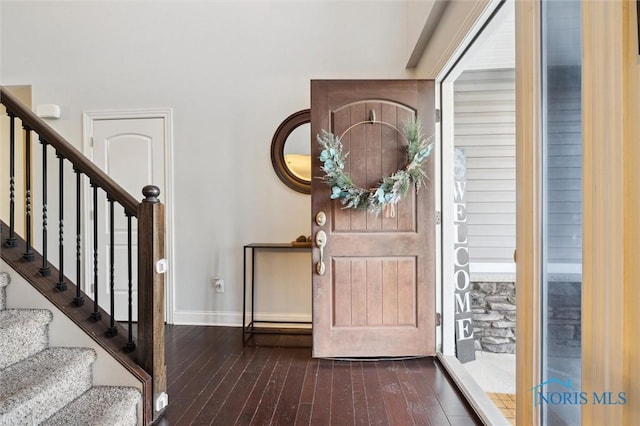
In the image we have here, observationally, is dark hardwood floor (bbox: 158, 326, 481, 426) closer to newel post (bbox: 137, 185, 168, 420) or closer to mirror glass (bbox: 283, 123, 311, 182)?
newel post (bbox: 137, 185, 168, 420)

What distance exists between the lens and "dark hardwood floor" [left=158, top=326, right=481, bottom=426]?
1.78 metres

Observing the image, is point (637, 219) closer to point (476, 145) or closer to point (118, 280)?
point (476, 145)

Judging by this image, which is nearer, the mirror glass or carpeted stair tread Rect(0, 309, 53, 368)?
carpeted stair tread Rect(0, 309, 53, 368)

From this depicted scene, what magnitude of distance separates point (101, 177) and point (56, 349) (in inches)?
36.2

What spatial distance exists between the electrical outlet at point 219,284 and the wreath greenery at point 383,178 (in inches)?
63.3

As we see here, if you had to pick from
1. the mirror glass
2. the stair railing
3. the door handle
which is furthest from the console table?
the stair railing

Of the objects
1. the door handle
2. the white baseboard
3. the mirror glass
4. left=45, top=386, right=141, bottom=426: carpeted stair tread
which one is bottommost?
the white baseboard

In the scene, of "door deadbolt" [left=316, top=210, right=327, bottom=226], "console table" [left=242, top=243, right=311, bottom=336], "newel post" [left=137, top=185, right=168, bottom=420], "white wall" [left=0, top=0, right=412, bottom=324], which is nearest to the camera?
"newel post" [left=137, top=185, right=168, bottom=420]

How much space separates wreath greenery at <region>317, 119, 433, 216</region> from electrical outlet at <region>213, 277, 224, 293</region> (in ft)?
5.27

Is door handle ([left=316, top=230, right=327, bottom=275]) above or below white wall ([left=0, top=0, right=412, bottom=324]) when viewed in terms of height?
below

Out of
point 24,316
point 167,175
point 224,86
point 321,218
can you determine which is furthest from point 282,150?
point 24,316

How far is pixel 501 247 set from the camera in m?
3.12

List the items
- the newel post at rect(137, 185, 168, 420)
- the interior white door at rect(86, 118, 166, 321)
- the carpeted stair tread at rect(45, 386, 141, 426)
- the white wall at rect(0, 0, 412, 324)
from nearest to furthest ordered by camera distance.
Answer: the carpeted stair tread at rect(45, 386, 141, 426) < the newel post at rect(137, 185, 168, 420) < the white wall at rect(0, 0, 412, 324) < the interior white door at rect(86, 118, 166, 321)

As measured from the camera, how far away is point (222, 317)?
3264 mm
